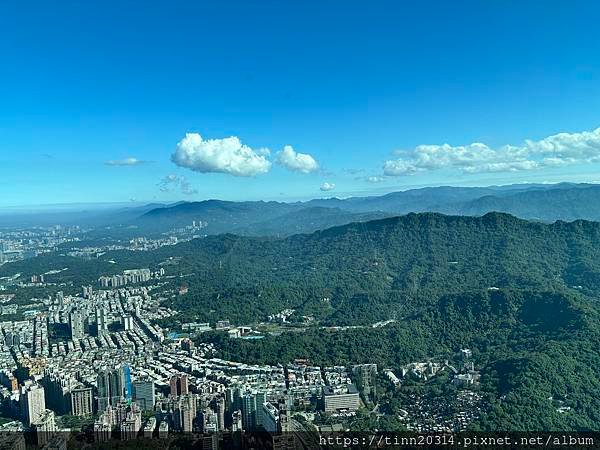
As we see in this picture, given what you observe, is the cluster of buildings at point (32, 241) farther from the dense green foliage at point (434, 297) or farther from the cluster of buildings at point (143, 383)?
the cluster of buildings at point (143, 383)

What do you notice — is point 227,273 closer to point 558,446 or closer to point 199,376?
point 199,376

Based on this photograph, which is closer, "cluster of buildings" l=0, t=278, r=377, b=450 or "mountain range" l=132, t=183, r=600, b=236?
"cluster of buildings" l=0, t=278, r=377, b=450

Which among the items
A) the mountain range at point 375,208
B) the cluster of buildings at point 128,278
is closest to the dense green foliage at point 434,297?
the cluster of buildings at point 128,278

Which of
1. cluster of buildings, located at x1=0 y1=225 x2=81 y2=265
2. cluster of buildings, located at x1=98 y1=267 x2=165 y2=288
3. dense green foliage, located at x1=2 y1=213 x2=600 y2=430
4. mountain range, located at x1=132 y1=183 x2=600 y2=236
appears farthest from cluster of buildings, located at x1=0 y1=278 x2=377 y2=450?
mountain range, located at x1=132 y1=183 x2=600 y2=236

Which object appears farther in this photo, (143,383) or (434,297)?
(434,297)

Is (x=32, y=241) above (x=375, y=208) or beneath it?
beneath

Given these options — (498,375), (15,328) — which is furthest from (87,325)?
Result: (498,375)

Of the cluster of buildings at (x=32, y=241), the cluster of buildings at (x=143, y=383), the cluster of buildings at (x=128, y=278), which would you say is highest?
the cluster of buildings at (x=32, y=241)

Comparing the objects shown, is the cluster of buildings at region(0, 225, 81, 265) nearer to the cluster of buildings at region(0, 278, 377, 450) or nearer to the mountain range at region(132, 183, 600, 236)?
the mountain range at region(132, 183, 600, 236)

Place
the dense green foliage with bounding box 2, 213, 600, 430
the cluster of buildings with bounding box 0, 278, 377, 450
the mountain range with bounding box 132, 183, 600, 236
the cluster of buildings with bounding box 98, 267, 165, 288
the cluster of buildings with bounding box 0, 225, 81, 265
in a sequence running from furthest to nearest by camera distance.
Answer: the mountain range with bounding box 132, 183, 600, 236 < the cluster of buildings with bounding box 0, 225, 81, 265 < the cluster of buildings with bounding box 98, 267, 165, 288 < the dense green foliage with bounding box 2, 213, 600, 430 < the cluster of buildings with bounding box 0, 278, 377, 450

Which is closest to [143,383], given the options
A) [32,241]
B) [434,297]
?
[434,297]

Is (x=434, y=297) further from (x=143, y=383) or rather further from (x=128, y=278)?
(x=128, y=278)
